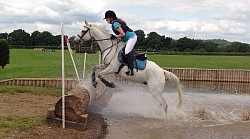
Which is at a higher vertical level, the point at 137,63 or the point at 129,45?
the point at 129,45

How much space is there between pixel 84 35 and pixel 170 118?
311 cm

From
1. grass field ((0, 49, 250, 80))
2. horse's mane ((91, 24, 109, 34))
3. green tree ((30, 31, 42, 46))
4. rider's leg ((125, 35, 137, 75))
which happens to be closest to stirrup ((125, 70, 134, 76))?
rider's leg ((125, 35, 137, 75))

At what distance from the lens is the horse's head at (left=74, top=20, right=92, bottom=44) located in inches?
387

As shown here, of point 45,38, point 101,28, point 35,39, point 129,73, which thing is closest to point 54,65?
point 101,28

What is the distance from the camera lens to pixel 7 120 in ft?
26.3

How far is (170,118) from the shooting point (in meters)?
10.1

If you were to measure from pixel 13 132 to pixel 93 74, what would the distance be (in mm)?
3292

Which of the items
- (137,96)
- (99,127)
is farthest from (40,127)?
(137,96)

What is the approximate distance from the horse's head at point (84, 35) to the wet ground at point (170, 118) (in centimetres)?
147

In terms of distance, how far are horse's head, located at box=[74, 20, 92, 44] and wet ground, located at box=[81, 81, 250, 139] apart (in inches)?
57.8

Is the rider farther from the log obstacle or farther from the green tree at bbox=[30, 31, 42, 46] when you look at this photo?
the green tree at bbox=[30, 31, 42, 46]

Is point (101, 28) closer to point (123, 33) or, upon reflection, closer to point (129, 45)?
point (123, 33)

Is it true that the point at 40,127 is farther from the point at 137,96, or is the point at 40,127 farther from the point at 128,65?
the point at 137,96

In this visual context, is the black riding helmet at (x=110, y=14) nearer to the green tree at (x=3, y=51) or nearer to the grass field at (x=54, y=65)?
the grass field at (x=54, y=65)
